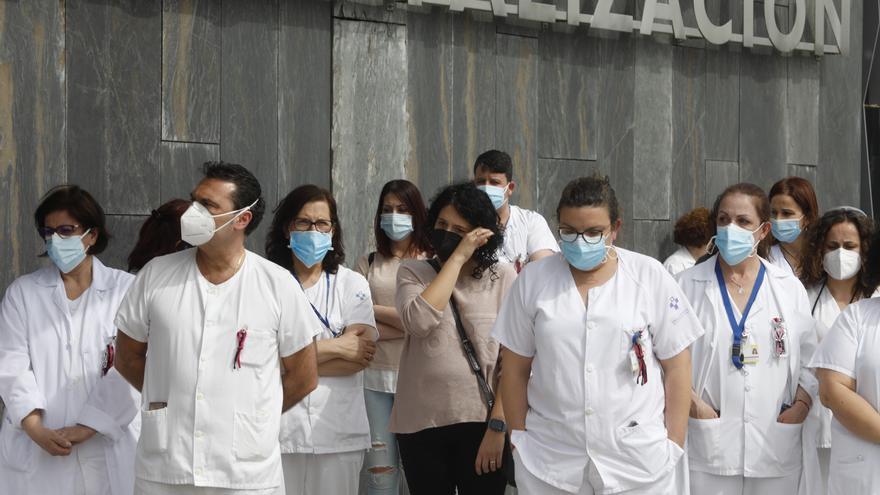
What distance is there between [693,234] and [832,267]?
9.93 feet

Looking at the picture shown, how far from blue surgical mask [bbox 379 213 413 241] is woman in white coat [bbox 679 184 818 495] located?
1798mm

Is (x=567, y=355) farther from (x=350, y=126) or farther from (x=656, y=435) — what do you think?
(x=350, y=126)

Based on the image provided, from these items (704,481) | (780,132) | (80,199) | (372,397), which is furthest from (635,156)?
(80,199)

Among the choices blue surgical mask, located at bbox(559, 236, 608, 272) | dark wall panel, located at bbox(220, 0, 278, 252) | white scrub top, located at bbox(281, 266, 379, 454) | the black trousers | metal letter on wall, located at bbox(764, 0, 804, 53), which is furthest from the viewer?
metal letter on wall, located at bbox(764, 0, 804, 53)

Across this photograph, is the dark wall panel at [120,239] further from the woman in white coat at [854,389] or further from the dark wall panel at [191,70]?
the woman in white coat at [854,389]

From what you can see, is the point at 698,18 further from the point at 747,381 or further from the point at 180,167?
the point at 747,381

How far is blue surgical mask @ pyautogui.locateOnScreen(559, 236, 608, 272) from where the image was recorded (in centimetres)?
455

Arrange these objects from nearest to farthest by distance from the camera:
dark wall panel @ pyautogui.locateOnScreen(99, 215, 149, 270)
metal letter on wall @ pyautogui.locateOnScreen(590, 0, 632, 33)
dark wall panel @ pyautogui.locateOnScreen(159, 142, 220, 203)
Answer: dark wall panel @ pyautogui.locateOnScreen(99, 215, 149, 270) → dark wall panel @ pyautogui.locateOnScreen(159, 142, 220, 203) → metal letter on wall @ pyautogui.locateOnScreen(590, 0, 632, 33)

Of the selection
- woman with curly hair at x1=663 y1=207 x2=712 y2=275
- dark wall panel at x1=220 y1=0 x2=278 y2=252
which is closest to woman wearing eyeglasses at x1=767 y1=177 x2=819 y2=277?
woman with curly hair at x1=663 y1=207 x2=712 y2=275

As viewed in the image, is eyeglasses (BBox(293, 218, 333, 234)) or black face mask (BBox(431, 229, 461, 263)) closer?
black face mask (BBox(431, 229, 461, 263))

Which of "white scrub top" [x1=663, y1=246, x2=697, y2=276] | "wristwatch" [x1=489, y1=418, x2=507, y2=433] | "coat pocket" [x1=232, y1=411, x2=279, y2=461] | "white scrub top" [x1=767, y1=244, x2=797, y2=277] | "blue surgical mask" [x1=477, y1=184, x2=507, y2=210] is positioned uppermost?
"blue surgical mask" [x1=477, y1=184, x2=507, y2=210]

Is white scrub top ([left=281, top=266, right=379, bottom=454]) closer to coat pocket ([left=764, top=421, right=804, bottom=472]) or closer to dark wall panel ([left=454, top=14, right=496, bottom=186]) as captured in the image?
coat pocket ([left=764, top=421, right=804, bottom=472])

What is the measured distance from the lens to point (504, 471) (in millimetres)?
5348

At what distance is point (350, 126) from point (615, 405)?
382 cm
